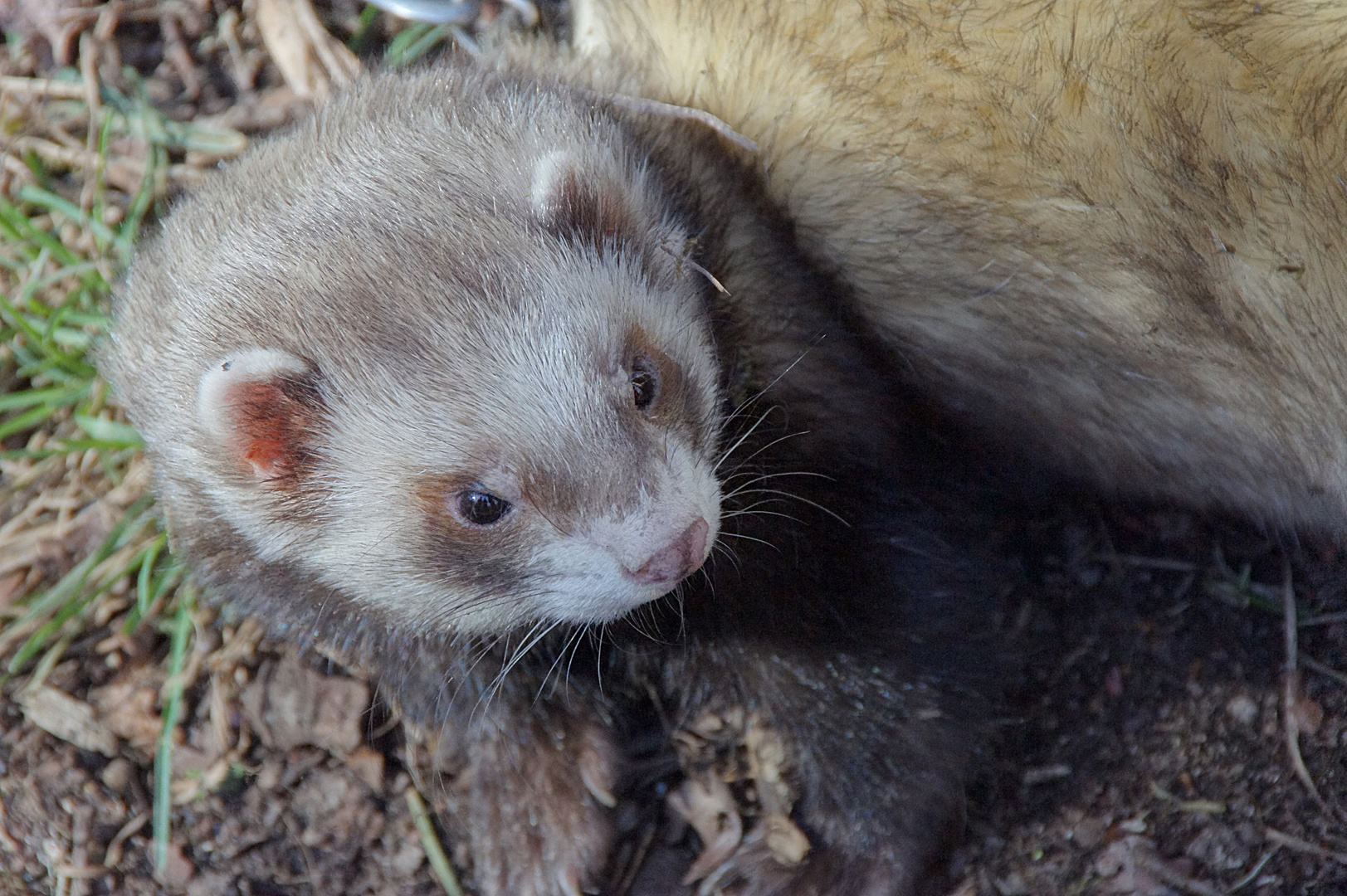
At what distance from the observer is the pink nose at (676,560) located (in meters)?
1.87

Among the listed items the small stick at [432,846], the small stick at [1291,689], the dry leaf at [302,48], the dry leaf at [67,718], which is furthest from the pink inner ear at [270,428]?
the small stick at [1291,689]

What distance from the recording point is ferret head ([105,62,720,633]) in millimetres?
1887

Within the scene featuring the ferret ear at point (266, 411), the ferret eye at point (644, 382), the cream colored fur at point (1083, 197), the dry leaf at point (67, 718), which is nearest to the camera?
the ferret ear at point (266, 411)

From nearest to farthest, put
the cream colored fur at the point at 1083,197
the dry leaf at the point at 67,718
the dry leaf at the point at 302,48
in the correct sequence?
the cream colored fur at the point at 1083,197 < the dry leaf at the point at 67,718 < the dry leaf at the point at 302,48

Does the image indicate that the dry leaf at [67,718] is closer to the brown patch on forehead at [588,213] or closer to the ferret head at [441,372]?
the ferret head at [441,372]

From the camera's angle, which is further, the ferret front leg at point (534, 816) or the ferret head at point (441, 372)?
the ferret front leg at point (534, 816)

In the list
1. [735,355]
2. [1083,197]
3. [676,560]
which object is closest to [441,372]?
[676,560]

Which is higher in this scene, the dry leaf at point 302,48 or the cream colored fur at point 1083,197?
the cream colored fur at point 1083,197

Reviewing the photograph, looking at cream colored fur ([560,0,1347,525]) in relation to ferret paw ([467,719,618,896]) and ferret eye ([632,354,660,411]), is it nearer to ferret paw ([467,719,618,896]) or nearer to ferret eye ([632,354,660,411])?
ferret eye ([632,354,660,411])

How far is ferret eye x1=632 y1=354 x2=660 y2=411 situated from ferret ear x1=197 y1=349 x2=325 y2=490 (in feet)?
1.82

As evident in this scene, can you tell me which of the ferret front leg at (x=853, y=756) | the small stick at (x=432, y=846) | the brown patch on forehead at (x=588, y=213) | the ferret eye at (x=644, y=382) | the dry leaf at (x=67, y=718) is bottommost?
the small stick at (x=432, y=846)

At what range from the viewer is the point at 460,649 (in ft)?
8.06

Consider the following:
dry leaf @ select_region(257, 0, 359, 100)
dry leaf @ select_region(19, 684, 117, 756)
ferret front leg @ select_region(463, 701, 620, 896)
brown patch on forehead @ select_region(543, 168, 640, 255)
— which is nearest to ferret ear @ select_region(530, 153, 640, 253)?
brown patch on forehead @ select_region(543, 168, 640, 255)

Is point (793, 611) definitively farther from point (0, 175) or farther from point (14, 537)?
point (0, 175)
